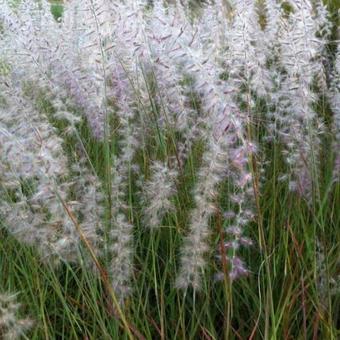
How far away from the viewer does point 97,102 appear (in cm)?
→ 236

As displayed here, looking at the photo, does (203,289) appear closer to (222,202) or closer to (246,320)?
(246,320)

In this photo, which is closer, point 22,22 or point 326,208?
point 326,208

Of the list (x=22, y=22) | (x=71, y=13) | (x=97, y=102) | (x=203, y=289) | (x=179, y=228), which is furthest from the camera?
(x=71, y=13)

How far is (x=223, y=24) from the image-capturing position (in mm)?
3568

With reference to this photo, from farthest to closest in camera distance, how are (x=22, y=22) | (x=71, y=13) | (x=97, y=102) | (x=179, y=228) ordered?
(x=71, y=13) < (x=22, y=22) < (x=97, y=102) < (x=179, y=228)

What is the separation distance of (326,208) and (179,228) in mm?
663

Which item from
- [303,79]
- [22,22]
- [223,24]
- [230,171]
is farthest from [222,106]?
[22,22]

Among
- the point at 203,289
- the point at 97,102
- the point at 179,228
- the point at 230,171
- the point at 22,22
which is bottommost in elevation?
the point at 203,289

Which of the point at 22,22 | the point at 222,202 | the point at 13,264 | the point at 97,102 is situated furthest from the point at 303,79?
the point at 22,22

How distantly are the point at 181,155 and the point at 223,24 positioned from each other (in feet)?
4.11

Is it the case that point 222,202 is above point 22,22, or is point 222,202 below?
below

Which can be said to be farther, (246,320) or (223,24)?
(223,24)

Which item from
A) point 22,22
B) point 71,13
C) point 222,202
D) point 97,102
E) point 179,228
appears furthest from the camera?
point 71,13

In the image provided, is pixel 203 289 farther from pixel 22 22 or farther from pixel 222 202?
pixel 22 22
